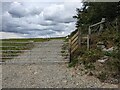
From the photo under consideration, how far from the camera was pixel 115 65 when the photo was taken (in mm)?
10742

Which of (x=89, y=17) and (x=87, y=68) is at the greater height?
(x=89, y=17)

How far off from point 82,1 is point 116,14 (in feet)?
26.1

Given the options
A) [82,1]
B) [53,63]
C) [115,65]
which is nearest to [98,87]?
[115,65]

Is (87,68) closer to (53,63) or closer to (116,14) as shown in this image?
(53,63)

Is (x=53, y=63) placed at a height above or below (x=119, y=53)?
below

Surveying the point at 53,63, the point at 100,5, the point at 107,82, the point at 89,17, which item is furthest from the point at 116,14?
the point at 107,82

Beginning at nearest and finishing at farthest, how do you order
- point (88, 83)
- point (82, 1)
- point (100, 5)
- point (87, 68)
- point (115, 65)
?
Result: point (88, 83) < point (115, 65) < point (87, 68) < point (100, 5) < point (82, 1)

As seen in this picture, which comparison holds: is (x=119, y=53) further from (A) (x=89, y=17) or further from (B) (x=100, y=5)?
(A) (x=89, y=17)

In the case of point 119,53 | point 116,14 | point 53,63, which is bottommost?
point 53,63

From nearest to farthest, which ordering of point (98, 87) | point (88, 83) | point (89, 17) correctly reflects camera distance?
point (98, 87)
point (88, 83)
point (89, 17)

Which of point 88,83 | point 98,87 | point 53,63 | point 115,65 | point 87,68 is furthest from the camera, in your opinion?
point 53,63

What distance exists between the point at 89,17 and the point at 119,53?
10322 millimetres

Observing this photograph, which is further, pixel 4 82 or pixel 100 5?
pixel 100 5

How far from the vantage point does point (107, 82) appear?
9.79 metres
